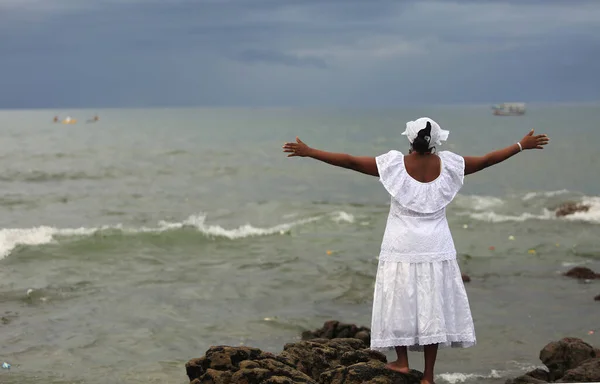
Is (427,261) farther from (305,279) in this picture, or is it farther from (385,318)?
(305,279)

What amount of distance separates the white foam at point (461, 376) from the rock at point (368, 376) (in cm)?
296

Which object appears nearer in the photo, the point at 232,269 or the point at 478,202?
the point at 232,269

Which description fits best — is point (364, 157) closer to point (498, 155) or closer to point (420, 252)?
point (420, 252)

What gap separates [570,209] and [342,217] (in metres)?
7.12

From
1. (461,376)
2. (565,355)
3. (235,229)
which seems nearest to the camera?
(565,355)

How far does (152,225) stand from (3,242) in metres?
4.86

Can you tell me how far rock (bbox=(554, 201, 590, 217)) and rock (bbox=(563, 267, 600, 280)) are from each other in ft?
32.2

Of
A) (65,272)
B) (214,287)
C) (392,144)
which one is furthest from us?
(392,144)

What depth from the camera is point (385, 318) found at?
5.43m

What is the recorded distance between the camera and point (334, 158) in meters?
5.22

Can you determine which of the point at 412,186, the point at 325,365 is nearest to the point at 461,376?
the point at 325,365

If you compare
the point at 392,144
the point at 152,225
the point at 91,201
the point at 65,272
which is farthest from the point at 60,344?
the point at 392,144

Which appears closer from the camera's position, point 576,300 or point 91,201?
point 576,300

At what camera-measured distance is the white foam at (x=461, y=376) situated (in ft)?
27.5
